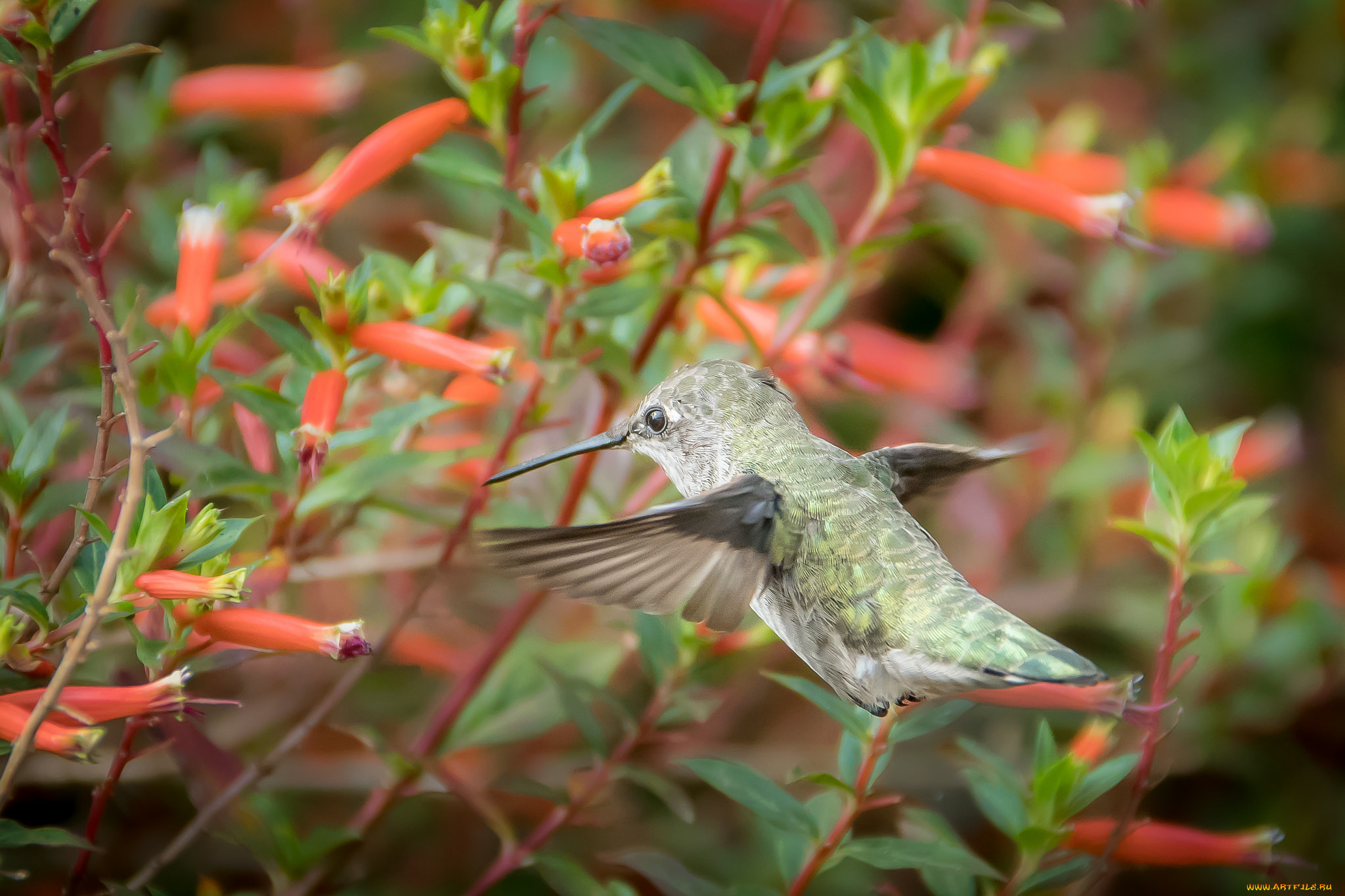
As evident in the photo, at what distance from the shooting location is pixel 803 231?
264 centimetres

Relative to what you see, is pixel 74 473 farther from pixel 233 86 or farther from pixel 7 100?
pixel 233 86

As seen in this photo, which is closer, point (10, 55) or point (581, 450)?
point (10, 55)

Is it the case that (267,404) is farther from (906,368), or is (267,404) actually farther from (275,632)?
(906,368)

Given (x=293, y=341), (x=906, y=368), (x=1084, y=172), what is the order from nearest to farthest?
1. (x=293, y=341)
2. (x=906, y=368)
3. (x=1084, y=172)

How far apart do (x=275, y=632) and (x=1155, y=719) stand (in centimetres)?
94

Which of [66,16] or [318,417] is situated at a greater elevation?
[66,16]

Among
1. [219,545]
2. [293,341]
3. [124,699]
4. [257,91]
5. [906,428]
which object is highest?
[257,91]

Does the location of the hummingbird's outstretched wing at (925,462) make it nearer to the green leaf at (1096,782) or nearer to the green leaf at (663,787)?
the green leaf at (1096,782)

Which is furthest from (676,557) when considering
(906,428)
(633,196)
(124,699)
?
(906,428)

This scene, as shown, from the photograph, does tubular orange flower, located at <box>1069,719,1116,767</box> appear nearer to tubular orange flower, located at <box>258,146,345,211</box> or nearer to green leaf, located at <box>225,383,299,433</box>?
green leaf, located at <box>225,383,299,433</box>

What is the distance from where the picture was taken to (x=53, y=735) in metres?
0.95

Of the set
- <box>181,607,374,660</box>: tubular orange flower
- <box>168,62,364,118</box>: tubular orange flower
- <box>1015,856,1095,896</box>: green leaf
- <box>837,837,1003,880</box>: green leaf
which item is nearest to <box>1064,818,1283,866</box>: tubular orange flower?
<box>1015,856,1095,896</box>: green leaf

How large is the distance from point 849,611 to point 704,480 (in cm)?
24

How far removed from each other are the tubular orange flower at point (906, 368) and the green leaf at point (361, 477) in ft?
2.95
